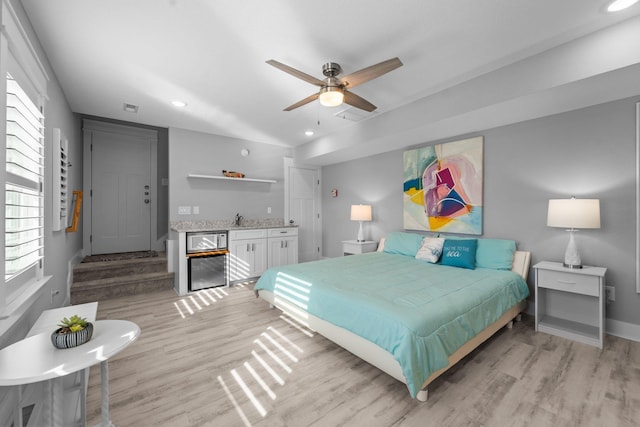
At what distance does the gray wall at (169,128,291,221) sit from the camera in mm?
4457

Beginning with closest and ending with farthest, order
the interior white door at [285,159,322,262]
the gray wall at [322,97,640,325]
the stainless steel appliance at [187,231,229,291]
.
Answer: the gray wall at [322,97,640,325]
the stainless steel appliance at [187,231,229,291]
the interior white door at [285,159,322,262]

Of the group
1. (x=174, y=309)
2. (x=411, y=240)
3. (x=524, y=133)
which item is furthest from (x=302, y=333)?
(x=524, y=133)

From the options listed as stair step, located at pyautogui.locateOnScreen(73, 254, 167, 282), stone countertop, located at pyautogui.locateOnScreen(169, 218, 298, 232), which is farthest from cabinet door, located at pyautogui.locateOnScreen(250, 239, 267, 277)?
stair step, located at pyautogui.locateOnScreen(73, 254, 167, 282)

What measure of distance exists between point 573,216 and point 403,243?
6.36 ft

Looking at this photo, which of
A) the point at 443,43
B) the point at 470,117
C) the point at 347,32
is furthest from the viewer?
the point at 470,117

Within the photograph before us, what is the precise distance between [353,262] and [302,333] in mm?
1118

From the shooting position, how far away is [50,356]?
120cm

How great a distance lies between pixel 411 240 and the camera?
3.97 m

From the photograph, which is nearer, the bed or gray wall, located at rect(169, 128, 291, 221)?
the bed

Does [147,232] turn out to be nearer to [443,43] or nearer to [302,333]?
[302,333]

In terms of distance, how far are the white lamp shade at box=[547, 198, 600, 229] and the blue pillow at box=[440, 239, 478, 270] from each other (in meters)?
0.84

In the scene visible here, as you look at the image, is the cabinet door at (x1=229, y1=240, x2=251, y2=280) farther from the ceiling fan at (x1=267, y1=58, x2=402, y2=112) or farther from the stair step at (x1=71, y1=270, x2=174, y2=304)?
the ceiling fan at (x1=267, y1=58, x2=402, y2=112)

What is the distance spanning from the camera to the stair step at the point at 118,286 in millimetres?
3607

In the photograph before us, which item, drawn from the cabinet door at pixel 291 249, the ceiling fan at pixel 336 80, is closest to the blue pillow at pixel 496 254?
the ceiling fan at pixel 336 80
